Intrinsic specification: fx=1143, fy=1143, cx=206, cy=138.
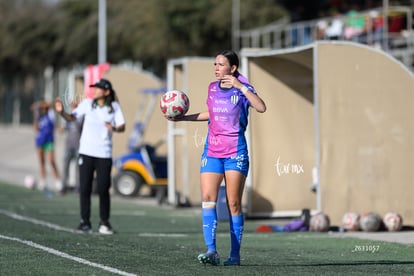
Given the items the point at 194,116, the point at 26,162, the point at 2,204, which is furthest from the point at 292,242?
the point at 26,162

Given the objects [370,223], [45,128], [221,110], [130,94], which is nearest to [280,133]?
[370,223]

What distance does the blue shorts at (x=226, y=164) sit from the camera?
10.8m

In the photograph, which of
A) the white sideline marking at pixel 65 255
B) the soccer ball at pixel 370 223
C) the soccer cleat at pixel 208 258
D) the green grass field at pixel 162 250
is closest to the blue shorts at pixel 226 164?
the soccer cleat at pixel 208 258

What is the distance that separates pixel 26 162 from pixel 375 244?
29072 mm

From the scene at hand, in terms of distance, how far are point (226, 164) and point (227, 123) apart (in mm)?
389

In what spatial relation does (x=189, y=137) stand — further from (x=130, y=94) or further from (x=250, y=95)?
(x=250, y=95)

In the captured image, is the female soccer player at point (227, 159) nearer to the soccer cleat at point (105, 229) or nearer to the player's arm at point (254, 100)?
the player's arm at point (254, 100)

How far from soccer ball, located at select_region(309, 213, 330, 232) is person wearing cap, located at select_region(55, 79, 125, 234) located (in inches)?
112

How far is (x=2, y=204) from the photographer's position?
20844mm

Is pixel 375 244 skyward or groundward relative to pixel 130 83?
groundward

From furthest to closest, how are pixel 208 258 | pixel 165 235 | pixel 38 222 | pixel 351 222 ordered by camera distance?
1. pixel 38 222
2. pixel 351 222
3. pixel 165 235
4. pixel 208 258

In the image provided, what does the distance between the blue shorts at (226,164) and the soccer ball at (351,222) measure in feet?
17.6

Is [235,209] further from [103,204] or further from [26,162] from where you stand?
[26,162]

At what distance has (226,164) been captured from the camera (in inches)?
427
